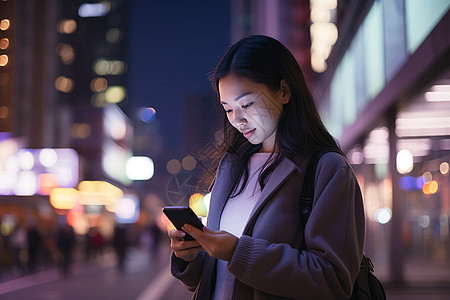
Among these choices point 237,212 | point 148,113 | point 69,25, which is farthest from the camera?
point 69,25

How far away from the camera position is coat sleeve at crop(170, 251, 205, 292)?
230 cm

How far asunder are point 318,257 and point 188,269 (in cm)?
65

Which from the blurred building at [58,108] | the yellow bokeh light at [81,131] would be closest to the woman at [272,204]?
the blurred building at [58,108]

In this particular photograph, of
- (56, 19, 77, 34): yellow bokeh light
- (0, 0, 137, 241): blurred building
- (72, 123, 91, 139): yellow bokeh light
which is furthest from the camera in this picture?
(72, 123, 91, 139): yellow bokeh light

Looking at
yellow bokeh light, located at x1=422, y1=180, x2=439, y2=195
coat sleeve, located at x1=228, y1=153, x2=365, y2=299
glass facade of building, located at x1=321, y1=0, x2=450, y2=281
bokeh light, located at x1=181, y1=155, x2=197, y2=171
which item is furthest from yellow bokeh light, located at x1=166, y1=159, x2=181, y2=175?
yellow bokeh light, located at x1=422, y1=180, x2=439, y2=195

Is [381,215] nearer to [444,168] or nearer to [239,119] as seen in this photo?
[444,168]

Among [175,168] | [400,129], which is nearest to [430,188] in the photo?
[400,129]

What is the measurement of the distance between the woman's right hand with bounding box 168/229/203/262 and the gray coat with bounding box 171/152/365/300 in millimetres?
209

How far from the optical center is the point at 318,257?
187 cm

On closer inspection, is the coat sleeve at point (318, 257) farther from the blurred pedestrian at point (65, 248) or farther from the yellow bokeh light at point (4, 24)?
the blurred pedestrian at point (65, 248)

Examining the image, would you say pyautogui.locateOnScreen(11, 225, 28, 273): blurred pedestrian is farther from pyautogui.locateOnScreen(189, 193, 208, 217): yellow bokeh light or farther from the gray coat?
the gray coat

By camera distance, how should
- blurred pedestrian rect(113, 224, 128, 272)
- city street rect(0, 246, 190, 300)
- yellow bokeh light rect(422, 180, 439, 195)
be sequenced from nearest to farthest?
city street rect(0, 246, 190, 300), yellow bokeh light rect(422, 180, 439, 195), blurred pedestrian rect(113, 224, 128, 272)

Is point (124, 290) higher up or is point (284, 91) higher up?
point (284, 91)

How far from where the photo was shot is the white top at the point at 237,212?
6.98 feet
